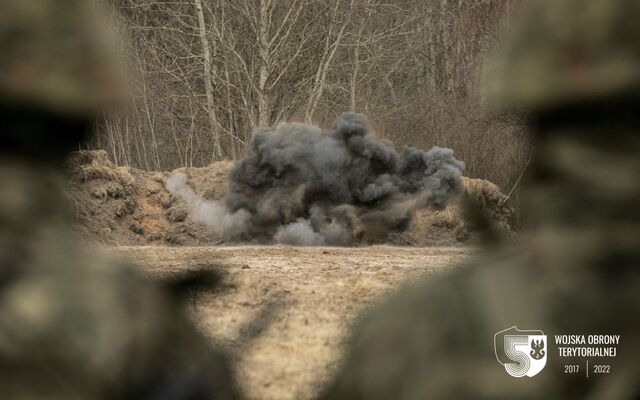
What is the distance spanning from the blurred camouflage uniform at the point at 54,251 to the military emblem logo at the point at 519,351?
28 centimetres

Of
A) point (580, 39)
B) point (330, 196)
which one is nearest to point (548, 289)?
point (580, 39)

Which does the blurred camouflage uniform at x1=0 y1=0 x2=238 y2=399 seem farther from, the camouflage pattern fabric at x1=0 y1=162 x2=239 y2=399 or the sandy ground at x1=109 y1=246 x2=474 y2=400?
the sandy ground at x1=109 y1=246 x2=474 y2=400

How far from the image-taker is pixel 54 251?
2.57ft

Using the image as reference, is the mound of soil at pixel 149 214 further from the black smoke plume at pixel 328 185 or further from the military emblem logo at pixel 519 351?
the military emblem logo at pixel 519 351

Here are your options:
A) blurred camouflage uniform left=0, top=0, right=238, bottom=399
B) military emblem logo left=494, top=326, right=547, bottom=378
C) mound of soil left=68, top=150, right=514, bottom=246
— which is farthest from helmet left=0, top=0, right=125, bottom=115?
mound of soil left=68, top=150, right=514, bottom=246

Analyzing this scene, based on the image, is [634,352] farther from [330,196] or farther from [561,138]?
[330,196]

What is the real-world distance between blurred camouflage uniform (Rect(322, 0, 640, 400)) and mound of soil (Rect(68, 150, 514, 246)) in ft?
42.1

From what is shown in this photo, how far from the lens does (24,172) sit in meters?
0.79

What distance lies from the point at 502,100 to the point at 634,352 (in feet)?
0.76

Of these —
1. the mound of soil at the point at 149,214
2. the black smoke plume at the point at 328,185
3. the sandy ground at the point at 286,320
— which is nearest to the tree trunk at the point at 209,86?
the mound of soil at the point at 149,214

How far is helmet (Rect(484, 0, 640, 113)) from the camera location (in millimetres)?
790

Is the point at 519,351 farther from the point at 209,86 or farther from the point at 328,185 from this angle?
the point at 209,86

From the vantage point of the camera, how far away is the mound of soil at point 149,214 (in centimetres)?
1404

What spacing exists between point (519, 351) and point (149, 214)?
14355 millimetres
